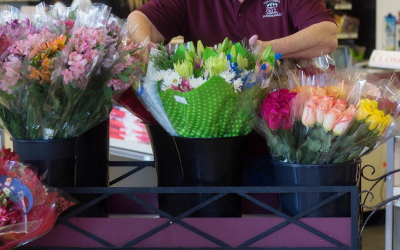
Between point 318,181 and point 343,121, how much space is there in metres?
0.14

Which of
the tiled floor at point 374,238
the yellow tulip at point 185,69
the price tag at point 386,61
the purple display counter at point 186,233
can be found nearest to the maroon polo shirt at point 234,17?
the yellow tulip at point 185,69

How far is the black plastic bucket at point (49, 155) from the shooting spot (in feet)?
4.26

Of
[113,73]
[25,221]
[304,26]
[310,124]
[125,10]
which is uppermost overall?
[125,10]

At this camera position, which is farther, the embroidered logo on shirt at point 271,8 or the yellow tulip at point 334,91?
the embroidered logo on shirt at point 271,8

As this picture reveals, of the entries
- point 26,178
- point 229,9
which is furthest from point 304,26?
point 26,178

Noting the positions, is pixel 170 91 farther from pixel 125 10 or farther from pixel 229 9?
pixel 125 10

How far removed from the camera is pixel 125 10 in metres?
4.29

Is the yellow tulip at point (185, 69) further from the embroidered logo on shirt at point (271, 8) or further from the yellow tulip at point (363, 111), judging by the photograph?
the embroidered logo on shirt at point (271, 8)

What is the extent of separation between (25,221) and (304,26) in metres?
1.08

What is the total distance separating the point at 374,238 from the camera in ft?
12.9

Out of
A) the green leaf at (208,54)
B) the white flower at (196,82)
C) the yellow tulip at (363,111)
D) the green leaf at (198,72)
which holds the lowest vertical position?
the yellow tulip at (363,111)

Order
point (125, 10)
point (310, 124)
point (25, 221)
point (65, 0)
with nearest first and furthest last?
point (25, 221) → point (310, 124) → point (125, 10) → point (65, 0)

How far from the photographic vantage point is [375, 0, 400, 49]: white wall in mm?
6023

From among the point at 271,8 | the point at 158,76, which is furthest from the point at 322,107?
the point at 271,8
